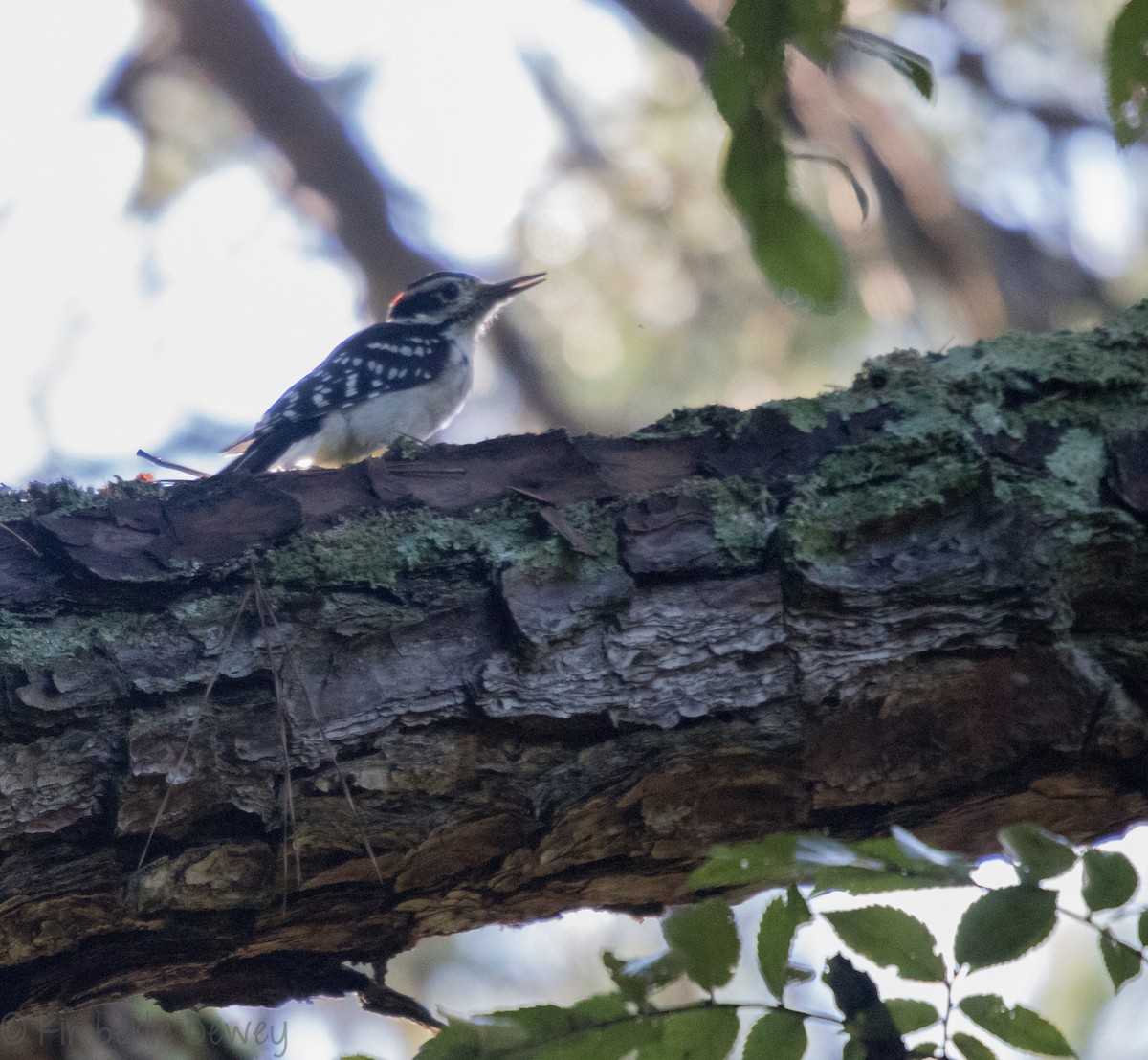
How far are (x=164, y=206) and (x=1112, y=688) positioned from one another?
25.2 ft

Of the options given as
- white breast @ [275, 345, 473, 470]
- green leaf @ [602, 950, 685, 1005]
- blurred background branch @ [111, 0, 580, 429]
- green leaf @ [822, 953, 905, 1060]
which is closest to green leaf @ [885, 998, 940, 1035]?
green leaf @ [822, 953, 905, 1060]

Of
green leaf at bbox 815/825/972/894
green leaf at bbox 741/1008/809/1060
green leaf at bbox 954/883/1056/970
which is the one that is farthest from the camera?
A: green leaf at bbox 741/1008/809/1060

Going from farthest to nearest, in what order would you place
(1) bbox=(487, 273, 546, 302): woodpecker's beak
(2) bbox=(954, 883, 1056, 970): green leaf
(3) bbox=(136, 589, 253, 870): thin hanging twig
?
1. (1) bbox=(487, 273, 546, 302): woodpecker's beak
2. (3) bbox=(136, 589, 253, 870): thin hanging twig
3. (2) bbox=(954, 883, 1056, 970): green leaf

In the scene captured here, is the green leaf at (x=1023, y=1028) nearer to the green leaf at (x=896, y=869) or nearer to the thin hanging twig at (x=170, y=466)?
the green leaf at (x=896, y=869)

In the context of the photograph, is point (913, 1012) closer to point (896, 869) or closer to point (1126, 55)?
point (896, 869)

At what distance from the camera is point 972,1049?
1.29 meters

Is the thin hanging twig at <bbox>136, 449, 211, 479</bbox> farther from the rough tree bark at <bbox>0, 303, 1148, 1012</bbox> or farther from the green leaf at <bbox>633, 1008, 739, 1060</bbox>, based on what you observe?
the green leaf at <bbox>633, 1008, 739, 1060</bbox>

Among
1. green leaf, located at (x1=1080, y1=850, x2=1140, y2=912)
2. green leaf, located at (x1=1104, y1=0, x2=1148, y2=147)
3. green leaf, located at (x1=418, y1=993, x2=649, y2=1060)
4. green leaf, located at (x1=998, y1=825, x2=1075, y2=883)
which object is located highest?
green leaf, located at (x1=1104, y1=0, x2=1148, y2=147)

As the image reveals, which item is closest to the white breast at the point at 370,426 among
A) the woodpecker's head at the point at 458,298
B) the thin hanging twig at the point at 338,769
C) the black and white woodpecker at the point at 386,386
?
the black and white woodpecker at the point at 386,386

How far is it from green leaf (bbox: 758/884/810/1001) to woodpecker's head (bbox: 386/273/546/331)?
5.38m

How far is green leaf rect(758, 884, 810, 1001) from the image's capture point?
1.25 metres

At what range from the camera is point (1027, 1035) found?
4.00 ft

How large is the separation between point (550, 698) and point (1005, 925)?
1036 mm

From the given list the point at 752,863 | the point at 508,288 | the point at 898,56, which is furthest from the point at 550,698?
the point at 508,288
